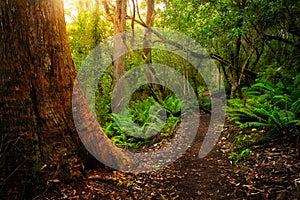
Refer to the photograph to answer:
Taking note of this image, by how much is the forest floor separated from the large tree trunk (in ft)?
1.20

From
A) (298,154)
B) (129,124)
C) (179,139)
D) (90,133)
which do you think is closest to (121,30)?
(129,124)

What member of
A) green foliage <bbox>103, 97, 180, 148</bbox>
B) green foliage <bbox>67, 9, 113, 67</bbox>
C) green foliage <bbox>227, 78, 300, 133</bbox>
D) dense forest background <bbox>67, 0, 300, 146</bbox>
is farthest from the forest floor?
green foliage <bbox>67, 9, 113, 67</bbox>

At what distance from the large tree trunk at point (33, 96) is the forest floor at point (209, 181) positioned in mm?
367

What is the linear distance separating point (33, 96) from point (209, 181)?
2.85 meters

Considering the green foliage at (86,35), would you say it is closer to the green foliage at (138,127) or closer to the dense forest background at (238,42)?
the dense forest background at (238,42)

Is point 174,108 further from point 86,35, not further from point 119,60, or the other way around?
point 86,35

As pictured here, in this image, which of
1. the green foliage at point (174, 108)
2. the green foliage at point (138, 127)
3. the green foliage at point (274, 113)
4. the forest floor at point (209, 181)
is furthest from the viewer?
the green foliage at point (174, 108)

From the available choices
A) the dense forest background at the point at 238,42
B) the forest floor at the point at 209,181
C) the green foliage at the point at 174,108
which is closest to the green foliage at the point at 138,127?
the dense forest background at the point at 238,42

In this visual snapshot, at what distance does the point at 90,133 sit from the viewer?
10.5 ft

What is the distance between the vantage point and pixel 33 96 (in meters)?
2.64

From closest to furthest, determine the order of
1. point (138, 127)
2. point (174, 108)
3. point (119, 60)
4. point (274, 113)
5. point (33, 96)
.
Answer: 1. point (33, 96)
2. point (274, 113)
3. point (138, 127)
4. point (174, 108)
5. point (119, 60)

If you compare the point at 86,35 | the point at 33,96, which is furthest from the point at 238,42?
the point at 33,96

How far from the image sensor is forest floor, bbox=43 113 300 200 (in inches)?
108

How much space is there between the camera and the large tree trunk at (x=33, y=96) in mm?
2473
